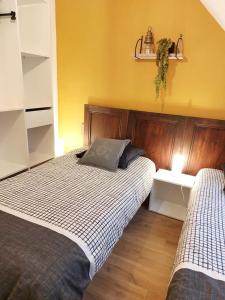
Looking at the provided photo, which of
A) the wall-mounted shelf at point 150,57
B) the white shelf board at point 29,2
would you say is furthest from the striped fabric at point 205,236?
the white shelf board at point 29,2

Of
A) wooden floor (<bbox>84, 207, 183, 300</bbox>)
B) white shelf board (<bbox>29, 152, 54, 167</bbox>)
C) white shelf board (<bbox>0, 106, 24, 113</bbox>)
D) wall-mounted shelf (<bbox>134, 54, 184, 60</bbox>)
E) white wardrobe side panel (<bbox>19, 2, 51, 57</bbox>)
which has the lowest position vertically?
wooden floor (<bbox>84, 207, 183, 300</bbox>)

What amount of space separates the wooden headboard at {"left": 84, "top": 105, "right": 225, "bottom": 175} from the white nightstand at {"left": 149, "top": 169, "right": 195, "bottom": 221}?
18 centimetres

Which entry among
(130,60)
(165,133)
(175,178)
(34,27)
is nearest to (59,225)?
(175,178)

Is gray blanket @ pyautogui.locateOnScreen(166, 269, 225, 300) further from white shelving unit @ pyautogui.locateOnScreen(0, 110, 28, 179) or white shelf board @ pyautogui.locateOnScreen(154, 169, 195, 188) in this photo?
white shelving unit @ pyautogui.locateOnScreen(0, 110, 28, 179)

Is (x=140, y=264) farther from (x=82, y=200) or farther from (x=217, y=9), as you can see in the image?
(x=217, y=9)

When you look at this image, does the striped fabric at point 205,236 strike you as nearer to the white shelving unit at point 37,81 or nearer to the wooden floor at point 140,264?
the wooden floor at point 140,264

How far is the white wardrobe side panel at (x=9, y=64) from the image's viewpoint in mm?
2013

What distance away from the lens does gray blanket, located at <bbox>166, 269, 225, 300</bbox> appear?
2.87 feet

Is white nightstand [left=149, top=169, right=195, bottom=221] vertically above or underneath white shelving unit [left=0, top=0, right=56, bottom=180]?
underneath

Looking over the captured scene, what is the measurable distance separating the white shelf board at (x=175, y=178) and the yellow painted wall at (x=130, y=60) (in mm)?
686

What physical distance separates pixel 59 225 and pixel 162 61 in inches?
73.1

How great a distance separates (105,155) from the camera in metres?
2.19

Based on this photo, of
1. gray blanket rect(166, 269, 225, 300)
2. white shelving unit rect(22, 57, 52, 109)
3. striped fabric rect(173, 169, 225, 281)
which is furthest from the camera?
white shelving unit rect(22, 57, 52, 109)

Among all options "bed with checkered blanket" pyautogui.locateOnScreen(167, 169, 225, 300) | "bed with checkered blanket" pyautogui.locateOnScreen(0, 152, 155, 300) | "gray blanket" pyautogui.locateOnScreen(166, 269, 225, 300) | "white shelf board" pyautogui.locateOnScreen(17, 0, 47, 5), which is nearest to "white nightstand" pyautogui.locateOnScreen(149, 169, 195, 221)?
"bed with checkered blanket" pyautogui.locateOnScreen(0, 152, 155, 300)
